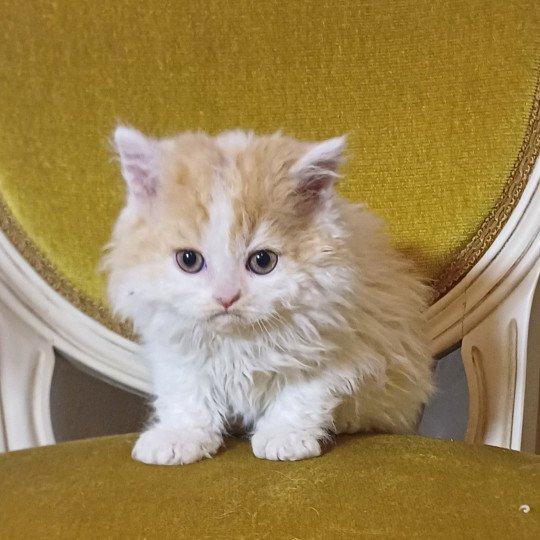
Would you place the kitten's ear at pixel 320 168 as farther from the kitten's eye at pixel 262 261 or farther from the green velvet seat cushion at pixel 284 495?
the green velvet seat cushion at pixel 284 495

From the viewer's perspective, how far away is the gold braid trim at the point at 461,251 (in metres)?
1.10

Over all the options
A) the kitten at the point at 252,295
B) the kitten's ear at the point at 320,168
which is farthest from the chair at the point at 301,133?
the kitten's ear at the point at 320,168

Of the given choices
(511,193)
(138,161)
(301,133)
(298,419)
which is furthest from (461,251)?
(138,161)

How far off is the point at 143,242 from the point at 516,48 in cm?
68

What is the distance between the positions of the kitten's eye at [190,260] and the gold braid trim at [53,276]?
387 millimetres

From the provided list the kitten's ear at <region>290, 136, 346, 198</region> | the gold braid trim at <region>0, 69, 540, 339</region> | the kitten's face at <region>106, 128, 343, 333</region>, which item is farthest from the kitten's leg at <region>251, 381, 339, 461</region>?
the gold braid trim at <region>0, 69, 540, 339</region>

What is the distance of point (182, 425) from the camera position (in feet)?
2.94

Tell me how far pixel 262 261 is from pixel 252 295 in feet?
0.15

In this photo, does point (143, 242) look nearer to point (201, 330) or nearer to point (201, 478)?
point (201, 330)

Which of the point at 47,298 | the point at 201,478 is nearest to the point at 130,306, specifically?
the point at 201,478

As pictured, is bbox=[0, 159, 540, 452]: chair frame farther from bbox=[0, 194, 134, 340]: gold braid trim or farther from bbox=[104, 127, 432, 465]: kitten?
bbox=[104, 127, 432, 465]: kitten

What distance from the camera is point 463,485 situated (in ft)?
2.39

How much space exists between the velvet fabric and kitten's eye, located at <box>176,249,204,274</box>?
1.30 ft

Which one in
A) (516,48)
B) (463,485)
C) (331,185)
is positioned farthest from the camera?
(516,48)
